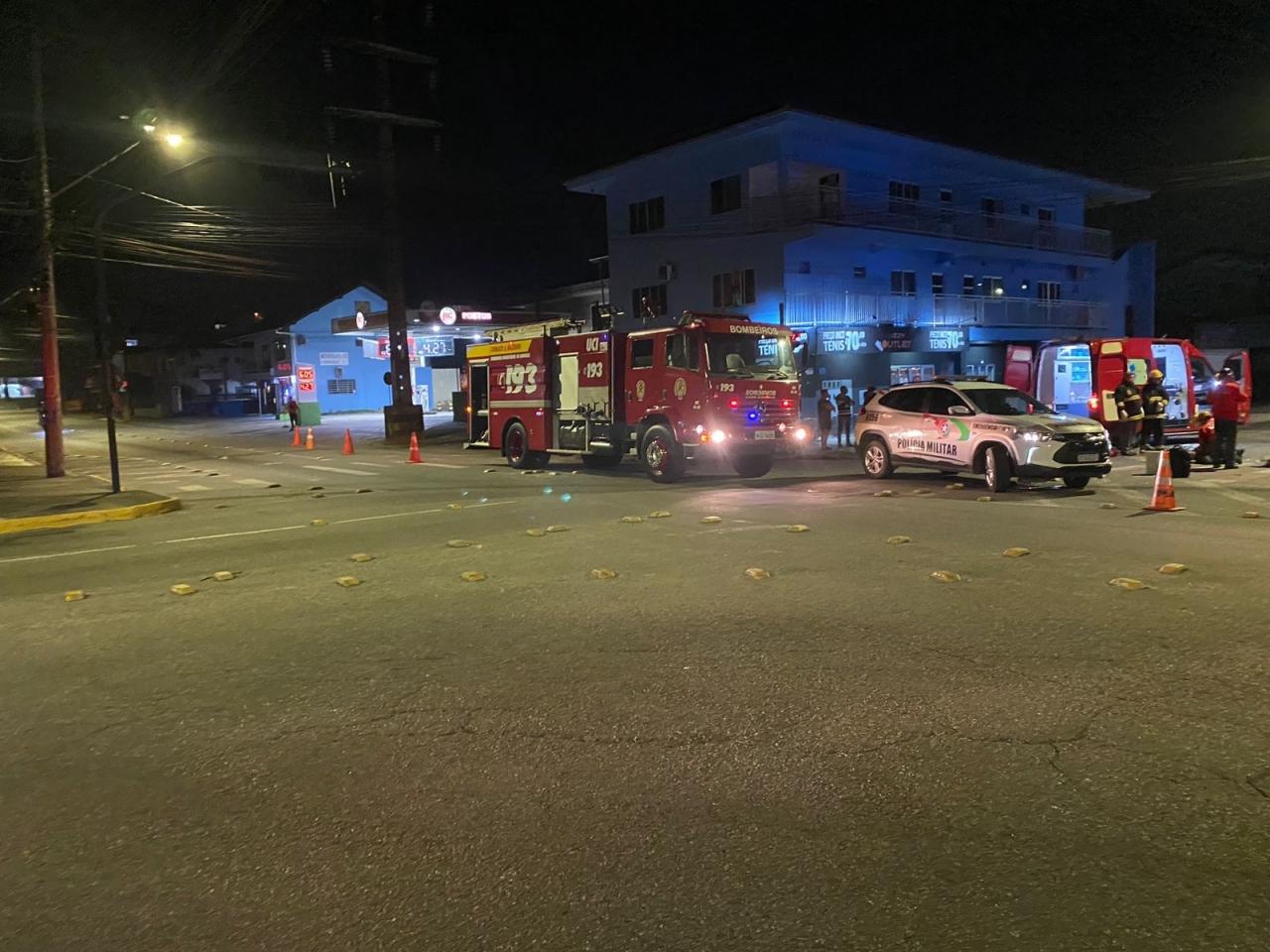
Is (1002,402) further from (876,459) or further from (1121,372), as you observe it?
(1121,372)

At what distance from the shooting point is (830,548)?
9695mm

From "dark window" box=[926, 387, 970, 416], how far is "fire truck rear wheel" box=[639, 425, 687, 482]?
4.29 m

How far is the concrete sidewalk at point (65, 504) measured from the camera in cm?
1395

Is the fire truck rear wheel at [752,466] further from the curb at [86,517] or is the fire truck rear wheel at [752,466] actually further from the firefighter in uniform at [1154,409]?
the curb at [86,517]

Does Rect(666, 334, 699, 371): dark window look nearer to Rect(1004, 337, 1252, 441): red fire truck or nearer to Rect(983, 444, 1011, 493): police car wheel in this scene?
Rect(983, 444, 1011, 493): police car wheel

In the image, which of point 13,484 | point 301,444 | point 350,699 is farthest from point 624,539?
point 301,444

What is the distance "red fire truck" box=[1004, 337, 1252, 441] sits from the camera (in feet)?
69.1

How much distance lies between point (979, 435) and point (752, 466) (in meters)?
4.74

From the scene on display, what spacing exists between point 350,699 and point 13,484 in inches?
662

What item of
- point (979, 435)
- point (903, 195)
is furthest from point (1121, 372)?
point (903, 195)

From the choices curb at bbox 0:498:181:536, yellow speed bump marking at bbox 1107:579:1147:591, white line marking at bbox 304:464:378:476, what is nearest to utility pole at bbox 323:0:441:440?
white line marking at bbox 304:464:378:476

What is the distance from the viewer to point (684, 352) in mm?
16750

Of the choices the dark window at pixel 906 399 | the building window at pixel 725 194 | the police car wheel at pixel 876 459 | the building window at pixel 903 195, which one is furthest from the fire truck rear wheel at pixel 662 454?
the building window at pixel 903 195

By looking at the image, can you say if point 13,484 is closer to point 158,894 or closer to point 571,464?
point 571,464
